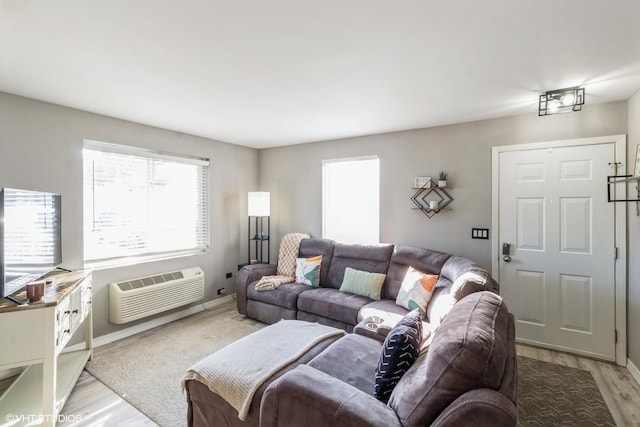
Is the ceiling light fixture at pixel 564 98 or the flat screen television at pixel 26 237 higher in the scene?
the ceiling light fixture at pixel 564 98

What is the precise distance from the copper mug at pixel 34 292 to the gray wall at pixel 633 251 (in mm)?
4580

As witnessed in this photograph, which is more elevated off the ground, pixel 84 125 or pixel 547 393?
pixel 84 125

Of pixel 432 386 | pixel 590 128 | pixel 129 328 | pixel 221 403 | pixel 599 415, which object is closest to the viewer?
pixel 432 386

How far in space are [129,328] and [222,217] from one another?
5.90ft

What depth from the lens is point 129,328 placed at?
330 centimetres

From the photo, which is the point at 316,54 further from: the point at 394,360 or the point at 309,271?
the point at 309,271

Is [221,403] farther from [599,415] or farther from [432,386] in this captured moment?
[599,415]

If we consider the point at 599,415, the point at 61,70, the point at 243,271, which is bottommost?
the point at 599,415

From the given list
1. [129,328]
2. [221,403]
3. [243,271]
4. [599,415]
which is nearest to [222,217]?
[243,271]

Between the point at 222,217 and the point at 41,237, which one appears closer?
the point at 41,237

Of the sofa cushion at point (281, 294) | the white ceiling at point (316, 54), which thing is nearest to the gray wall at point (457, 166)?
the white ceiling at point (316, 54)

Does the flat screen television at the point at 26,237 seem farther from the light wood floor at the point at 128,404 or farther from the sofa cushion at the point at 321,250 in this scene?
the sofa cushion at the point at 321,250

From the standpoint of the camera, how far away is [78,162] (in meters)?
2.93

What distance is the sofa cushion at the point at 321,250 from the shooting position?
382 cm
